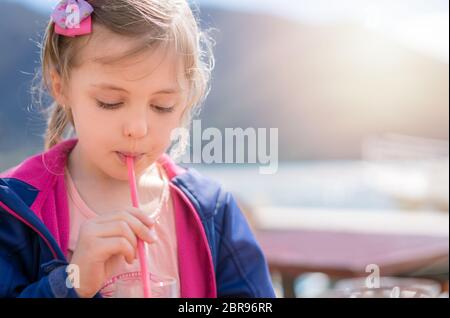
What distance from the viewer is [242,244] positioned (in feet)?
2.97

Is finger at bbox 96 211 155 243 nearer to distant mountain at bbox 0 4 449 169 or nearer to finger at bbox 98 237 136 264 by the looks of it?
finger at bbox 98 237 136 264

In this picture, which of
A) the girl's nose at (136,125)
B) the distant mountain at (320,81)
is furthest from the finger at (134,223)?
the distant mountain at (320,81)

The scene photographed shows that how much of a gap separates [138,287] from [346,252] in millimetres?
1307

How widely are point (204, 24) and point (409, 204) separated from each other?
256 centimetres

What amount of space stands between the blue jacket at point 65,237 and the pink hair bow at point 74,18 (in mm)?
173

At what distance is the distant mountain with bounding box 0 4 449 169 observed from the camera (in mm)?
3301

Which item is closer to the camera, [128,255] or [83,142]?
[128,255]

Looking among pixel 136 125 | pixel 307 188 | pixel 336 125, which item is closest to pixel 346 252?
pixel 136 125

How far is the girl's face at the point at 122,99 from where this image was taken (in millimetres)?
787

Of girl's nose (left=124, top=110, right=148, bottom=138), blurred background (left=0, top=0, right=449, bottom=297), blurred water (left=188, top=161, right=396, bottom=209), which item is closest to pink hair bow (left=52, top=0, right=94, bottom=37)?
girl's nose (left=124, top=110, right=148, bottom=138)

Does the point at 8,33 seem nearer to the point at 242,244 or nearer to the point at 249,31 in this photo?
the point at 249,31

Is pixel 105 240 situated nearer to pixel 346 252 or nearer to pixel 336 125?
pixel 346 252

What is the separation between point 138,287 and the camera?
2.36 ft
